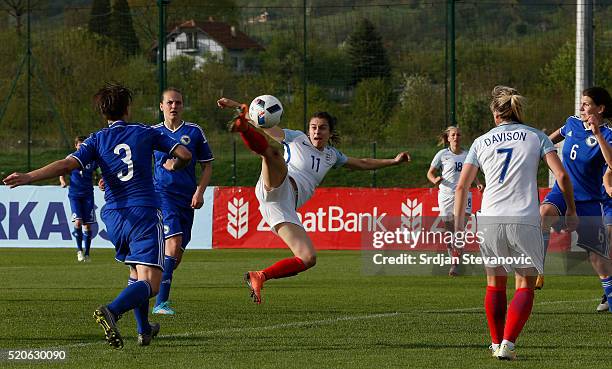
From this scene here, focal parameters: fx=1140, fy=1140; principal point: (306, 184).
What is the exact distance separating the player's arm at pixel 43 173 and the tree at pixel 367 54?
27.1 meters

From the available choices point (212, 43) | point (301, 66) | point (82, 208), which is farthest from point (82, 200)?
point (212, 43)

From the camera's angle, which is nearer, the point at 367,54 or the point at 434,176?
the point at 434,176

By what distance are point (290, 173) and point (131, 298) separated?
279 cm

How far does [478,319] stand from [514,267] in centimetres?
294

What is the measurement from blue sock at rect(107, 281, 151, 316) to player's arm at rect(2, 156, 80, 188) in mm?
1010

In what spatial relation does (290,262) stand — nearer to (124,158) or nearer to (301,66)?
(124,158)

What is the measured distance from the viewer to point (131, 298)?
8570 millimetres

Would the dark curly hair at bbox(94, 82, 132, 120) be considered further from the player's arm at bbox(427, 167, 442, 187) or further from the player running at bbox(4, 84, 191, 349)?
the player's arm at bbox(427, 167, 442, 187)

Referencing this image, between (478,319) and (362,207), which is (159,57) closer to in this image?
(362,207)

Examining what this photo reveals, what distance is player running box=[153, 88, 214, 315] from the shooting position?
464 inches

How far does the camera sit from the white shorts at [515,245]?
8359 millimetres

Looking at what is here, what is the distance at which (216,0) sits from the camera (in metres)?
54.7

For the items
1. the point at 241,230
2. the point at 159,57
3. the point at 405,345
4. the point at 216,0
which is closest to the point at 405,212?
the point at 241,230

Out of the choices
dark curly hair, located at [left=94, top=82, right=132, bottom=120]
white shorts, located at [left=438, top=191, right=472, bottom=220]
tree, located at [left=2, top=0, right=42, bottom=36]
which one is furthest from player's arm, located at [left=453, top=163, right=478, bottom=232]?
tree, located at [left=2, top=0, right=42, bottom=36]
